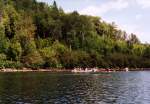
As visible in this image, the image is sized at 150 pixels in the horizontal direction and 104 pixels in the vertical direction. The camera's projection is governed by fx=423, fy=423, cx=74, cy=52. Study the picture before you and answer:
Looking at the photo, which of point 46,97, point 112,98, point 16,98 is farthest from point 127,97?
point 16,98

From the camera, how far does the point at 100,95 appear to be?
80938mm

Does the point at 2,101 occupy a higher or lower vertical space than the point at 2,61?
lower

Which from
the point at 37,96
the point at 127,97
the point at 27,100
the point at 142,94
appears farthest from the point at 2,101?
the point at 142,94

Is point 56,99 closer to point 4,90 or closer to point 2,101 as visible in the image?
point 2,101

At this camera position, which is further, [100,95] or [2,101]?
[100,95]

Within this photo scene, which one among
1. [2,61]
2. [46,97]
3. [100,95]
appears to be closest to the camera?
[46,97]

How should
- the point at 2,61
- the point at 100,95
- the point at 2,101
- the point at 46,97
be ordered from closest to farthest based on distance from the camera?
1. the point at 2,101
2. the point at 46,97
3. the point at 100,95
4. the point at 2,61

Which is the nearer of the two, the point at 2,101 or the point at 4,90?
the point at 2,101

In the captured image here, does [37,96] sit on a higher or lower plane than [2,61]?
lower

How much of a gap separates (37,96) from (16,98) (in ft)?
15.5

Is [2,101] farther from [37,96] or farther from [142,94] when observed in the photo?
[142,94]

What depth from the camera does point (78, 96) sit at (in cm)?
7894

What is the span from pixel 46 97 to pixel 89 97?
8.10m

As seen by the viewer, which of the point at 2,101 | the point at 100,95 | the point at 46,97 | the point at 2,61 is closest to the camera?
the point at 2,101
